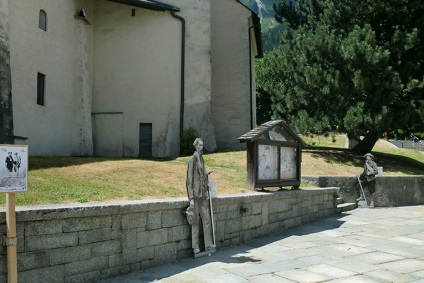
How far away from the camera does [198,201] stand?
7.57m

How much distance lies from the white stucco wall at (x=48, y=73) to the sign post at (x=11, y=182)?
38.0 ft

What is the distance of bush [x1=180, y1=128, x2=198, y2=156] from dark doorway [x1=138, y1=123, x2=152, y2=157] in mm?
2025

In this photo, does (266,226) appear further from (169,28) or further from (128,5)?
(128,5)

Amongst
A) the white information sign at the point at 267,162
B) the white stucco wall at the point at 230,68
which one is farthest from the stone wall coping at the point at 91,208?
the white stucco wall at the point at 230,68

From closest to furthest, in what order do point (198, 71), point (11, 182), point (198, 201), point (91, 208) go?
point (11, 182), point (91, 208), point (198, 201), point (198, 71)

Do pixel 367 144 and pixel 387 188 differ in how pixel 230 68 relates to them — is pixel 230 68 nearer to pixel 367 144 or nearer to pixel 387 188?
pixel 367 144

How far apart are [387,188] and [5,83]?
13899 mm

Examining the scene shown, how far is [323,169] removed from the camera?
18141 mm

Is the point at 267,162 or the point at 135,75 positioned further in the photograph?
the point at 135,75

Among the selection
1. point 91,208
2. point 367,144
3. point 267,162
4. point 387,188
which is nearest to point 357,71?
point 367,144

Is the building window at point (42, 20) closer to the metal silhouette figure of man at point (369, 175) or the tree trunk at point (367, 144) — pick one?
the metal silhouette figure of man at point (369, 175)

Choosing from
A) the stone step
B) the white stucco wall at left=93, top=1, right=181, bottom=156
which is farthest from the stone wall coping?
the white stucco wall at left=93, top=1, right=181, bottom=156

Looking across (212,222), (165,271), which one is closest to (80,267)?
(165,271)

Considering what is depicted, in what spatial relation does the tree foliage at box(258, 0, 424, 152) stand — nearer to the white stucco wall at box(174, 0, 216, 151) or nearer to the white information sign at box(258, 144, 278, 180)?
the white stucco wall at box(174, 0, 216, 151)
